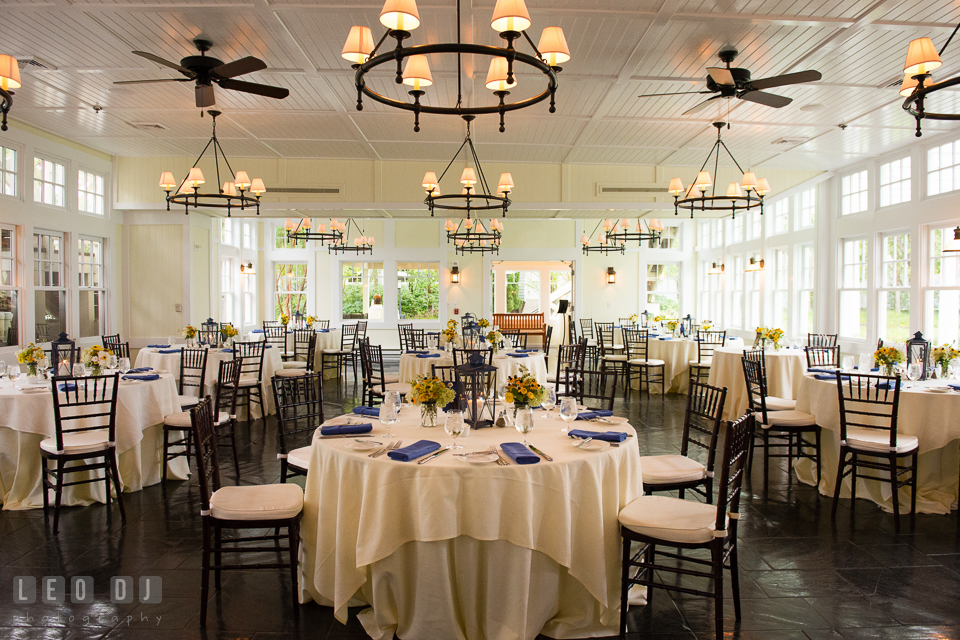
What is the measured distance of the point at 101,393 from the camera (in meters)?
4.89

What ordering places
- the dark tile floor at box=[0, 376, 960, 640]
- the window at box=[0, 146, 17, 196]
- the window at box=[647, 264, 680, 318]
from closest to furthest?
the dark tile floor at box=[0, 376, 960, 640] → the window at box=[0, 146, 17, 196] → the window at box=[647, 264, 680, 318]

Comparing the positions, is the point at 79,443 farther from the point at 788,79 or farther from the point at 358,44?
the point at 788,79

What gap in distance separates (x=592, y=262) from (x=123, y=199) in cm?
1254

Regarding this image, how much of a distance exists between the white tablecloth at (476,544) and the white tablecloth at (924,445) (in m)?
2.94

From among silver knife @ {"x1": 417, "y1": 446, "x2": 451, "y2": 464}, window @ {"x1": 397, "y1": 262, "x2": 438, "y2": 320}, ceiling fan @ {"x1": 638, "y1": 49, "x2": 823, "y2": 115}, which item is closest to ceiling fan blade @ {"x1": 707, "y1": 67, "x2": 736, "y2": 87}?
ceiling fan @ {"x1": 638, "y1": 49, "x2": 823, "y2": 115}

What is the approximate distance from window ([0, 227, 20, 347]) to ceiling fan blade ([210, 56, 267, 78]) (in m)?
5.29

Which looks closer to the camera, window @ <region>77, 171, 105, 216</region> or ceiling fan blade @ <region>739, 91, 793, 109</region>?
ceiling fan blade @ <region>739, 91, 793, 109</region>

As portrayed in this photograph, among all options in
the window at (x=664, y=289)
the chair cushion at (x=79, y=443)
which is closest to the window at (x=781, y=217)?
the window at (x=664, y=289)

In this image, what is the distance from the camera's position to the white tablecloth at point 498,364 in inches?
291

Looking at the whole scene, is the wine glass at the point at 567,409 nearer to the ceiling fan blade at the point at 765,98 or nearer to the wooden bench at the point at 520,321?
the ceiling fan blade at the point at 765,98

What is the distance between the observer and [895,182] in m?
8.88

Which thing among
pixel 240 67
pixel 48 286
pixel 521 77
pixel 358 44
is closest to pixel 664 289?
pixel 521 77

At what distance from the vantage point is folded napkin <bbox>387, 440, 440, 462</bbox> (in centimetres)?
275

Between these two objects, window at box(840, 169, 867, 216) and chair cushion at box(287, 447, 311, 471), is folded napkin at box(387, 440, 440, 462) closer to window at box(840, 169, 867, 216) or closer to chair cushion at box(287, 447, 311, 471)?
chair cushion at box(287, 447, 311, 471)
